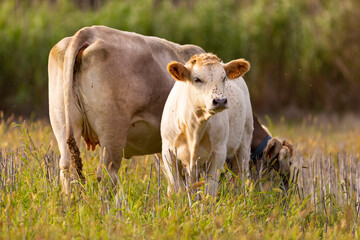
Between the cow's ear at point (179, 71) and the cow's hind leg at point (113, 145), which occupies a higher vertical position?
the cow's ear at point (179, 71)

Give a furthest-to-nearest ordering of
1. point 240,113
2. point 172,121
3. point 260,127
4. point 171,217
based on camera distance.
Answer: point 260,127 → point 240,113 → point 172,121 → point 171,217

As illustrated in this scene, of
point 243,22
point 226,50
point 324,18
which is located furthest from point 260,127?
point 324,18

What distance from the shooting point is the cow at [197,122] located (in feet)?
16.5

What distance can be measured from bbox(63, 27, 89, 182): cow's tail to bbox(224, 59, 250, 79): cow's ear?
1400mm

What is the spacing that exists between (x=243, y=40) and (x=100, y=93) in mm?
10095

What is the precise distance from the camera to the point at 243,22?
15742 millimetres

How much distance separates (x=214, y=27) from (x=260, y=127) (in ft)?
27.2

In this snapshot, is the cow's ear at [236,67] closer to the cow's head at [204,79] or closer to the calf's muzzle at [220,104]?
the cow's head at [204,79]

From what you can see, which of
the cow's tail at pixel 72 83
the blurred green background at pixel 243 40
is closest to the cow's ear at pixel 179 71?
the cow's tail at pixel 72 83

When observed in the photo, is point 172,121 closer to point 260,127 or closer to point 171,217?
point 171,217

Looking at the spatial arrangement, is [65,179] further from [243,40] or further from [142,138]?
[243,40]

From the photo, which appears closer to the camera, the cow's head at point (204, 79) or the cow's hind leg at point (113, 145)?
the cow's head at point (204, 79)

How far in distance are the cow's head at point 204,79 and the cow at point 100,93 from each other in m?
0.86

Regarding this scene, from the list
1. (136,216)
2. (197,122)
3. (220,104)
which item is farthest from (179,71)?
(136,216)
